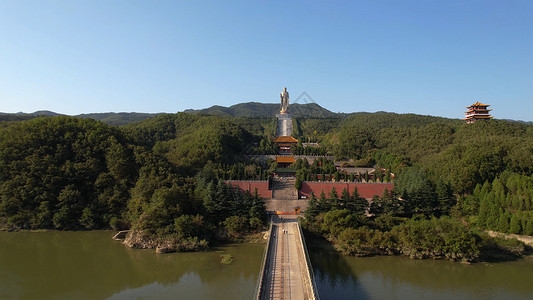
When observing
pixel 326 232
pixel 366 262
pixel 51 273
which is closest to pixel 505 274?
pixel 366 262

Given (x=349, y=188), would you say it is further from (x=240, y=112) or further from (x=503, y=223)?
(x=240, y=112)

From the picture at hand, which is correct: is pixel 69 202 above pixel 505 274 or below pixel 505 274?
above

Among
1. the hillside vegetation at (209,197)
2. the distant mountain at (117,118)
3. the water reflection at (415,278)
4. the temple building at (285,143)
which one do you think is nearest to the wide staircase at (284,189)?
the hillside vegetation at (209,197)

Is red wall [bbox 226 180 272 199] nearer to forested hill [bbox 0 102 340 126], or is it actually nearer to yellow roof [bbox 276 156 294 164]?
yellow roof [bbox 276 156 294 164]

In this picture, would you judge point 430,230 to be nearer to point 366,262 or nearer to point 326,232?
point 366,262

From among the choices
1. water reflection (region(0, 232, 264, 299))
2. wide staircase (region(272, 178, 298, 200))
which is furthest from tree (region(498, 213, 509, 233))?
water reflection (region(0, 232, 264, 299))

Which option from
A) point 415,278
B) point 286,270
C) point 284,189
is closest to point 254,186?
point 284,189
